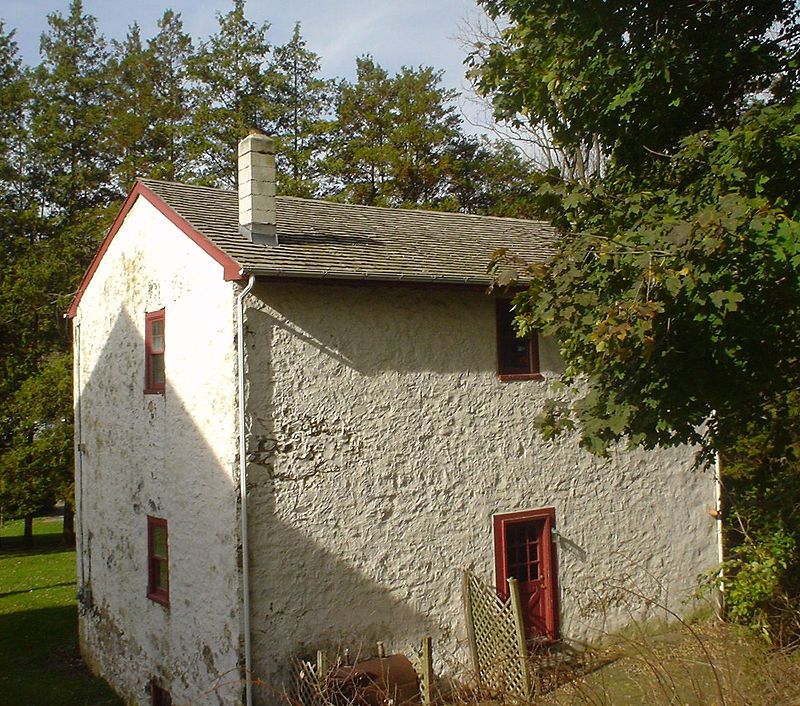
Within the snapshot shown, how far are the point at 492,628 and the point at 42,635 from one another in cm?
1102

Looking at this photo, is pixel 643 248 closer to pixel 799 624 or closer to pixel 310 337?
pixel 799 624

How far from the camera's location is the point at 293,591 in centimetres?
1026

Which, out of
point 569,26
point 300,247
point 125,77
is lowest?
point 300,247

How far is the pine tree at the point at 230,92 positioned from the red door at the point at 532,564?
70.6ft

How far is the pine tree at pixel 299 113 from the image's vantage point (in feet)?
98.4

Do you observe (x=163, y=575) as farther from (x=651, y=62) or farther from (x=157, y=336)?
(x=651, y=62)

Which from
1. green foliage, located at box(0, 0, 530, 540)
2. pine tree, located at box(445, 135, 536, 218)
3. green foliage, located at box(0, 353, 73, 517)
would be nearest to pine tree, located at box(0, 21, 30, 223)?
green foliage, located at box(0, 0, 530, 540)

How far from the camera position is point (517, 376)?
12.5 metres

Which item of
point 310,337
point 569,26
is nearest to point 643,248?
point 569,26

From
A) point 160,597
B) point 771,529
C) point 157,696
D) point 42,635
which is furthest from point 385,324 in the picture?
point 42,635

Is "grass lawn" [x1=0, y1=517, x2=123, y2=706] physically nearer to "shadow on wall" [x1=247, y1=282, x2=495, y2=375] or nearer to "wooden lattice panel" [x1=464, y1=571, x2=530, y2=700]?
"wooden lattice panel" [x1=464, y1=571, x2=530, y2=700]

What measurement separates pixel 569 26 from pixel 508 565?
7.53 m

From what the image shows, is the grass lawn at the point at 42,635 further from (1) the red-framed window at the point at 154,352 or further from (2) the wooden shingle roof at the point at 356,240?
(2) the wooden shingle roof at the point at 356,240

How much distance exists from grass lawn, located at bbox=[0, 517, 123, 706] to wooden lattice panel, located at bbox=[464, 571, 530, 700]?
603cm
